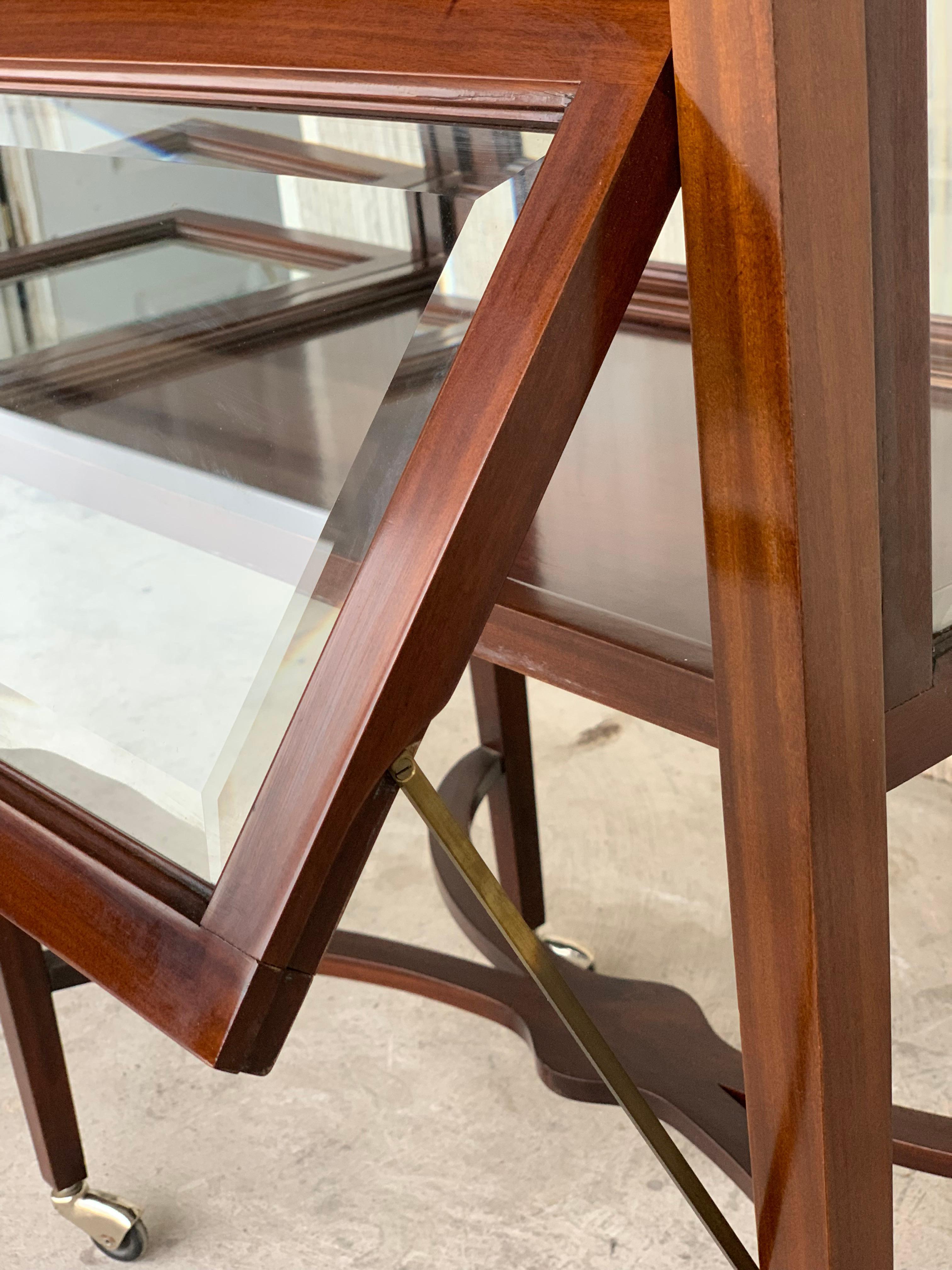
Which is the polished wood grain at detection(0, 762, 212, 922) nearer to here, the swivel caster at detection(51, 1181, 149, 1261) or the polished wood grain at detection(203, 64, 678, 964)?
the polished wood grain at detection(203, 64, 678, 964)

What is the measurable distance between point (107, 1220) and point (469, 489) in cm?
120

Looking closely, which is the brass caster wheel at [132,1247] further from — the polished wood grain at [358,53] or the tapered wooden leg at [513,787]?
the polished wood grain at [358,53]

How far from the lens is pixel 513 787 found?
180 centimetres

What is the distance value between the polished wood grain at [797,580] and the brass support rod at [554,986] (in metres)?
0.05

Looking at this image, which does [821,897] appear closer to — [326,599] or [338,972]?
[326,599]

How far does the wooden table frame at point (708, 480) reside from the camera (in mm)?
534

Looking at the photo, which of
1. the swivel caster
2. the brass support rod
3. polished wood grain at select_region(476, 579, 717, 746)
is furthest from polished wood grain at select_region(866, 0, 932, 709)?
the swivel caster

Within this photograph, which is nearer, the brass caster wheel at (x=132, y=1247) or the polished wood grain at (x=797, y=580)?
the polished wood grain at (x=797, y=580)

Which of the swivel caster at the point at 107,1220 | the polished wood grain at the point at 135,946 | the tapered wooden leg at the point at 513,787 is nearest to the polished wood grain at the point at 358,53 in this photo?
the polished wood grain at the point at 135,946

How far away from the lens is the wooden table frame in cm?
53

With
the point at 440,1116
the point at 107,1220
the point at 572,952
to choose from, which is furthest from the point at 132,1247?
the point at 572,952

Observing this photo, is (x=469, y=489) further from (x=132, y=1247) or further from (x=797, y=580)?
(x=132, y=1247)

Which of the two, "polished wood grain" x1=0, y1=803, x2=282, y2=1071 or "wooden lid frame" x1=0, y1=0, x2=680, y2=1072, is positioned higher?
"wooden lid frame" x1=0, y1=0, x2=680, y2=1072

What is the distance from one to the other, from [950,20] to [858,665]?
0.29 metres
